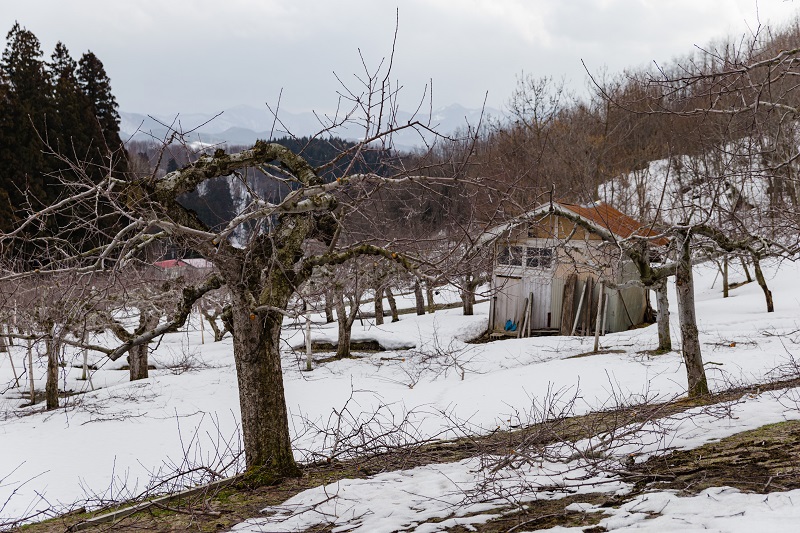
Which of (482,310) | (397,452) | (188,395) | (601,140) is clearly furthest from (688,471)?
(601,140)

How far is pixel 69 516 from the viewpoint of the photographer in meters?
6.13

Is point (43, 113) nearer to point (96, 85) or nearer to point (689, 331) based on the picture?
point (96, 85)

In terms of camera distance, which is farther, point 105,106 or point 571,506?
point 105,106

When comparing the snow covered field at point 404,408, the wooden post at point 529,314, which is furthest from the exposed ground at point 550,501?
the wooden post at point 529,314

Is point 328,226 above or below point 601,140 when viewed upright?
below

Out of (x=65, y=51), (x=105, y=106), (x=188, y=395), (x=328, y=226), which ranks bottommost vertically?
(x=188, y=395)

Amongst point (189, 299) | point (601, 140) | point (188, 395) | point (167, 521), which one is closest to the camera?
point (167, 521)

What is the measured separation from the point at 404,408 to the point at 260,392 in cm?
364

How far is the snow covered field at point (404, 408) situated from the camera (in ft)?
15.7

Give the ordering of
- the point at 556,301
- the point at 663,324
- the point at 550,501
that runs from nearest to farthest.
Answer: the point at 550,501 < the point at 663,324 < the point at 556,301

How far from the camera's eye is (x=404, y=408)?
364 inches

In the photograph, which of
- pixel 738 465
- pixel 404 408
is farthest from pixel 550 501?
pixel 404 408

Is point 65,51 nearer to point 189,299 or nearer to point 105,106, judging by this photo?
point 105,106

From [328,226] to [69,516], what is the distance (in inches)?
144
